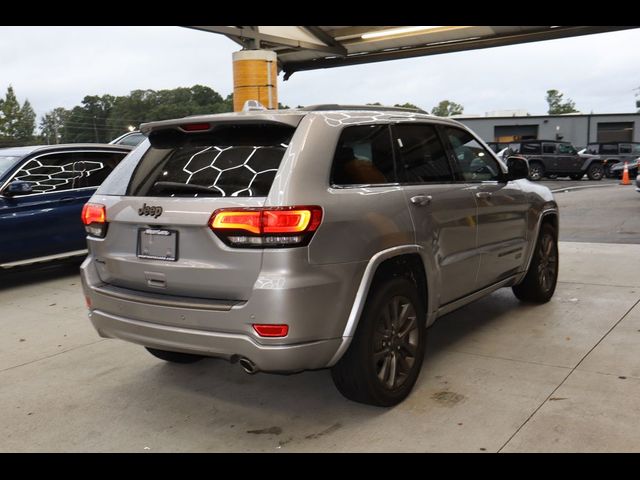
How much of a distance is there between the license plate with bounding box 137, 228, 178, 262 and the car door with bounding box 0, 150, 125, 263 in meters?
4.52

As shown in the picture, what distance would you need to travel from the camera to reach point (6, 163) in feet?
24.6

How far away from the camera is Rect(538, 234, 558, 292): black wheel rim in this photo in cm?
568

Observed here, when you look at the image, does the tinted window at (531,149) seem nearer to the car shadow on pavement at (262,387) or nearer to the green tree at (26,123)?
the car shadow on pavement at (262,387)

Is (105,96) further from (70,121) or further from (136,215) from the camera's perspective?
(136,215)

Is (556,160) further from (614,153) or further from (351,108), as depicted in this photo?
(351,108)

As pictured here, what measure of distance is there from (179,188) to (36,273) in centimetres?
571

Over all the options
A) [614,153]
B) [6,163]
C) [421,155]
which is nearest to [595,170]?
[614,153]

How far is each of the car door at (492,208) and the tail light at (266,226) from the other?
183cm

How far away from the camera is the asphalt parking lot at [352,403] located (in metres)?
3.26

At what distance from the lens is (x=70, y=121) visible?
78.9m

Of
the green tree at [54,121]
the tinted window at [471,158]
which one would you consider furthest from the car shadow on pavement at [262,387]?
the green tree at [54,121]

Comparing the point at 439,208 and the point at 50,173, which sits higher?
the point at 50,173
